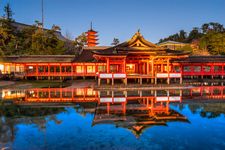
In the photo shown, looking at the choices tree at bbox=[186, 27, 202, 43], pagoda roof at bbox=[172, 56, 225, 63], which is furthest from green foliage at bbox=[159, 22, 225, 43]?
pagoda roof at bbox=[172, 56, 225, 63]

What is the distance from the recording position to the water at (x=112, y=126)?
22.8ft

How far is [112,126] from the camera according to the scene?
8.88m

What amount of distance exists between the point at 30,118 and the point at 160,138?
6.73 metres

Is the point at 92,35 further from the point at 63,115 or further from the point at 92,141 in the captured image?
the point at 92,141

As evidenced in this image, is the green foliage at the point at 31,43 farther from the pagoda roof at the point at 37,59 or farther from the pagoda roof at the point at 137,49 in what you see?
the pagoda roof at the point at 137,49

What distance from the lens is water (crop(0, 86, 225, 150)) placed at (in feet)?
22.8

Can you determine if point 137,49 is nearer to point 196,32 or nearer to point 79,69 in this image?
point 79,69

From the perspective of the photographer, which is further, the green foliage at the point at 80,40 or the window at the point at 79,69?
the green foliage at the point at 80,40

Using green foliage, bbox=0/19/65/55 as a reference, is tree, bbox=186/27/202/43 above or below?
above

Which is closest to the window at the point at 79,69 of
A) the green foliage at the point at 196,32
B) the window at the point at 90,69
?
the window at the point at 90,69

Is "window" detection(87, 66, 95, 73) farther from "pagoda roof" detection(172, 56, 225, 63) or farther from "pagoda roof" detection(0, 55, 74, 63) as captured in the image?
"pagoda roof" detection(172, 56, 225, 63)

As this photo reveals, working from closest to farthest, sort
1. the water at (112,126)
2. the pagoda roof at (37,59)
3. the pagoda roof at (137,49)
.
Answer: the water at (112,126), the pagoda roof at (137,49), the pagoda roof at (37,59)

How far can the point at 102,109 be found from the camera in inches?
472

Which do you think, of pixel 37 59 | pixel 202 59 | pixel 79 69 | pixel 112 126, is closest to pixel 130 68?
pixel 79 69
